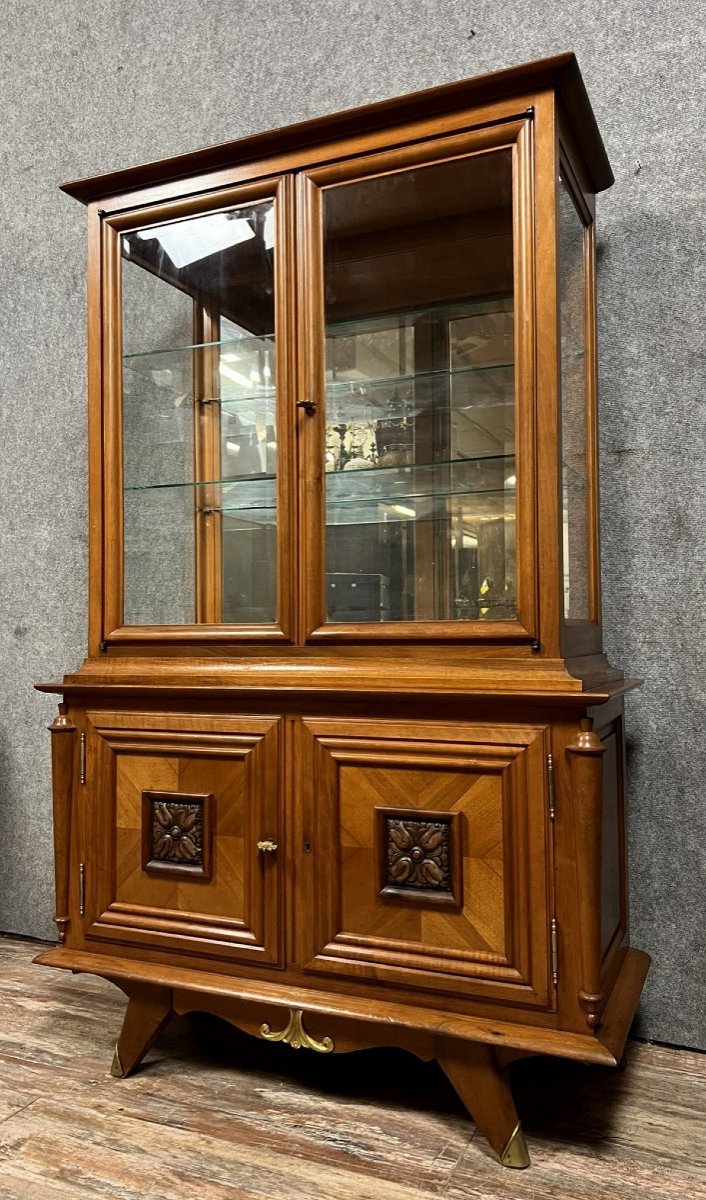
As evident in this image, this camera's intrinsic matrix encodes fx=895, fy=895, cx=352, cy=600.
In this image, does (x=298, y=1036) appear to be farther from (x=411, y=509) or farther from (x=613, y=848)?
(x=411, y=509)

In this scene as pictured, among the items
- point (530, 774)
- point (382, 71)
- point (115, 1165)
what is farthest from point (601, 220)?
point (115, 1165)

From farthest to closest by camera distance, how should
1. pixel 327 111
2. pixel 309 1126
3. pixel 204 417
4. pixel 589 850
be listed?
pixel 327 111 → pixel 204 417 → pixel 309 1126 → pixel 589 850

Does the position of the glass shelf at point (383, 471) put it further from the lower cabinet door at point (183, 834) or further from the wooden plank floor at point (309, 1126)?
the wooden plank floor at point (309, 1126)

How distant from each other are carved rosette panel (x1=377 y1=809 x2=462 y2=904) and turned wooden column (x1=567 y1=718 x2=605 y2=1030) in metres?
0.16

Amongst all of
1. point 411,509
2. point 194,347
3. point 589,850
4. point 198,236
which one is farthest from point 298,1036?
point 198,236

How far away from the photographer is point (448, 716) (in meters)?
1.16

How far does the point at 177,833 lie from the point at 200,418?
65 centimetres

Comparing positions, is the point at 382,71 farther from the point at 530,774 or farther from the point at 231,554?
the point at 530,774

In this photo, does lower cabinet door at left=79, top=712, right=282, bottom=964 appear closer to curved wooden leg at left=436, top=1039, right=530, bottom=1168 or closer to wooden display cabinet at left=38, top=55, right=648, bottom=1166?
wooden display cabinet at left=38, top=55, right=648, bottom=1166

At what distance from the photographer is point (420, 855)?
3.85ft

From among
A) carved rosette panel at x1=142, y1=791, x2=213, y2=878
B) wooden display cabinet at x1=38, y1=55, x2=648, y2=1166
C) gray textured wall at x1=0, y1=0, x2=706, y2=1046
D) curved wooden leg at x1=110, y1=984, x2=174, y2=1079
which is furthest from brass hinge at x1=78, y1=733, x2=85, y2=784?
gray textured wall at x1=0, y1=0, x2=706, y2=1046

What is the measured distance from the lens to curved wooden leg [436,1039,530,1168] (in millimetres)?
1120

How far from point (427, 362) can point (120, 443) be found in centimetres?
51

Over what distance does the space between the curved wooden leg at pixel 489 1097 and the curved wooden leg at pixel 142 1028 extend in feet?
1.51
